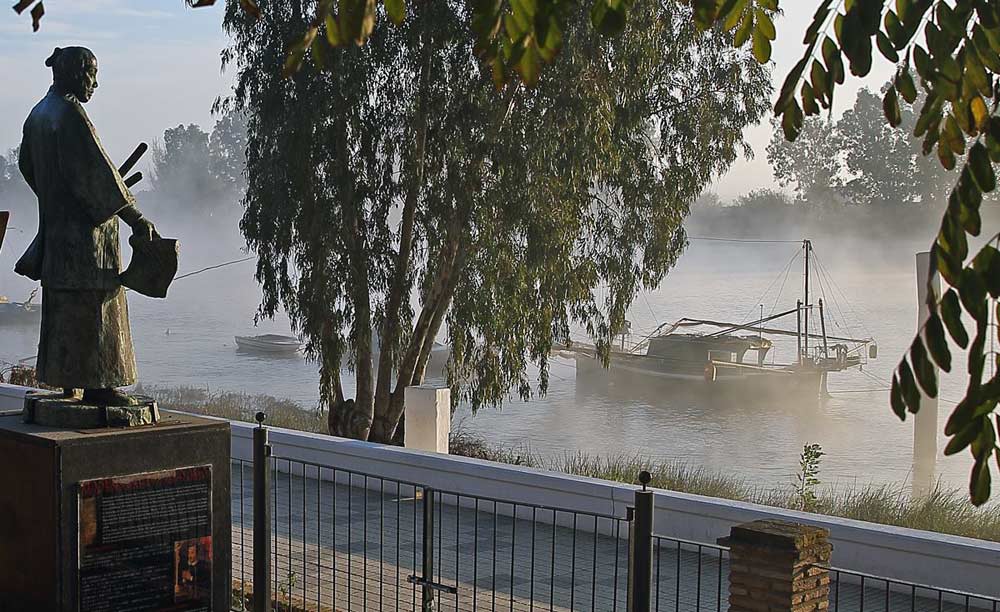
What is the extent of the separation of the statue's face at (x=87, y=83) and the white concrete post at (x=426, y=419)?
23.0 ft

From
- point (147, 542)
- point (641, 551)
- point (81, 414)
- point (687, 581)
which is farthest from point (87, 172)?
point (687, 581)

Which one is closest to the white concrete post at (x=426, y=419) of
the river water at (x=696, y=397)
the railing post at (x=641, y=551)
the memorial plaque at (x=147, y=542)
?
the memorial plaque at (x=147, y=542)

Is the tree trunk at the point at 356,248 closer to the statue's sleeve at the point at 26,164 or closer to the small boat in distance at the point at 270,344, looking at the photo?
the statue's sleeve at the point at 26,164

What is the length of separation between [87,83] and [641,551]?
3.55 m

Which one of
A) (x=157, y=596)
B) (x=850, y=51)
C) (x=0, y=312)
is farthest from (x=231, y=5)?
(x=0, y=312)

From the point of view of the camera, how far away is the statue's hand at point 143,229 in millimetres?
5996

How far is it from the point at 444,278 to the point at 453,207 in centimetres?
105

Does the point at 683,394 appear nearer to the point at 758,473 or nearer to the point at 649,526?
the point at 758,473

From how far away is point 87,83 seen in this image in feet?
19.8

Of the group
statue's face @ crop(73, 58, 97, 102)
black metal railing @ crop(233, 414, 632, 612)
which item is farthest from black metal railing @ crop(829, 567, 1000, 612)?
statue's face @ crop(73, 58, 97, 102)

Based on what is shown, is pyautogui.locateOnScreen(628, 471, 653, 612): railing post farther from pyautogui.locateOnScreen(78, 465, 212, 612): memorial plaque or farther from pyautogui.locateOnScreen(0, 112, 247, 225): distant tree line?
pyautogui.locateOnScreen(0, 112, 247, 225): distant tree line

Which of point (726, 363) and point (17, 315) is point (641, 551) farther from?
point (17, 315)

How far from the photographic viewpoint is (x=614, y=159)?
15195mm

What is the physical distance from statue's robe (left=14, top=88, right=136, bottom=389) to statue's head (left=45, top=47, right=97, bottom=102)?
0.05 metres
